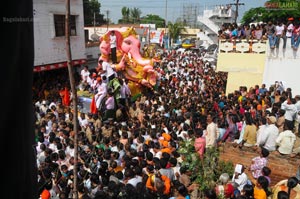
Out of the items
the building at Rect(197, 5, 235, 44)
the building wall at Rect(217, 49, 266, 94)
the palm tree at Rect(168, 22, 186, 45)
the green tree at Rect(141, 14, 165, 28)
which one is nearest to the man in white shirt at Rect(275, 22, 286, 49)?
the building wall at Rect(217, 49, 266, 94)

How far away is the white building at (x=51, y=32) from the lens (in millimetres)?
12828

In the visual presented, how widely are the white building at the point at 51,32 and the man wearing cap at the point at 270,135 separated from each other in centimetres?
953

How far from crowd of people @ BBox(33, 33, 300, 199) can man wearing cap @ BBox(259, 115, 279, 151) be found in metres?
0.02

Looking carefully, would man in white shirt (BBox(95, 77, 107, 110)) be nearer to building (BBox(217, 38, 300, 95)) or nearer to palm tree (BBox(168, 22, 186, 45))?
building (BBox(217, 38, 300, 95))

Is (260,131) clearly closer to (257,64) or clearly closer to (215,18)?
(257,64)

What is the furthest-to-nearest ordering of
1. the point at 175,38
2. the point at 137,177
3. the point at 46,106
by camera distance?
the point at 175,38, the point at 46,106, the point at 137,177

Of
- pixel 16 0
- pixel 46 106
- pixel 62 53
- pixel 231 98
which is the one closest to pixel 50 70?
pixel 62 53

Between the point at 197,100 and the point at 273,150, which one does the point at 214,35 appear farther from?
the point at 273,150

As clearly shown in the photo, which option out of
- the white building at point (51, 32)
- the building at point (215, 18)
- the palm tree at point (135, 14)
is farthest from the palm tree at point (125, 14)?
the white building at point (51, 32)

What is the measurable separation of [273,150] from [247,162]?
2.37 ft

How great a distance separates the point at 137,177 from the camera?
16.7 feet

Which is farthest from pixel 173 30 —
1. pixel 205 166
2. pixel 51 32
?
pixel 205 166

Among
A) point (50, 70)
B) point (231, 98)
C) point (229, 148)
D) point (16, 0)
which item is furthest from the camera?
point (50, 70)

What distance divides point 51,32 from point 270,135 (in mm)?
10480
